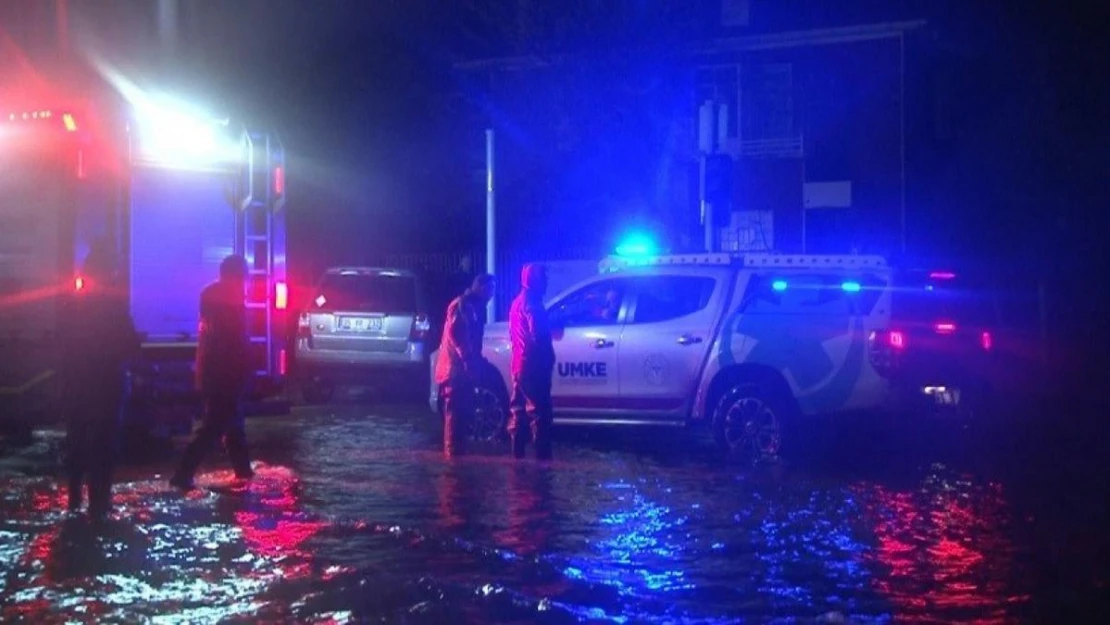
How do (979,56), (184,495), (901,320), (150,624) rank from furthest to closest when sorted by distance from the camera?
(979,56), (901,320), (184,495), (150,624)

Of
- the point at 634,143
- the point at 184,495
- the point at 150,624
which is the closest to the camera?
the point at 150,624

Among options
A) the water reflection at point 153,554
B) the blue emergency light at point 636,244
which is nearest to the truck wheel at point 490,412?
the blue emergency light at point 636,244

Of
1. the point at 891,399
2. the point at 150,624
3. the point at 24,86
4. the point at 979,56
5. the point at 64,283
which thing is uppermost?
the point at 979,56

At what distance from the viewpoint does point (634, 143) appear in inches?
1048

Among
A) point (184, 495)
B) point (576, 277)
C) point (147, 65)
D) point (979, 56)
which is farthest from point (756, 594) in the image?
point (979, 56)

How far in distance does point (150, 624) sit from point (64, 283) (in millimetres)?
5472

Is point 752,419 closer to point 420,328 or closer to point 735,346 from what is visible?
point 735,346

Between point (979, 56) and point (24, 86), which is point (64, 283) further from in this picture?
point (979, 56)

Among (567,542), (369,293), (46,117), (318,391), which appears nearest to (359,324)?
(369,293)

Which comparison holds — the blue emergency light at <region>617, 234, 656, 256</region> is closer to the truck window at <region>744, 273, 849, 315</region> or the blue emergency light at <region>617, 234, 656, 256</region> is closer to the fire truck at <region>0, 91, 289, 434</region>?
the truck window at <region>744, 273, 849, 315</region>

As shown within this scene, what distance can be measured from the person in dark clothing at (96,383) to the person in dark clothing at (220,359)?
0.94 meters

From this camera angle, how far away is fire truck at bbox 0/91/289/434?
12.4 metres

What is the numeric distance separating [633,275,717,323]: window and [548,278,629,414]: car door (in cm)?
18

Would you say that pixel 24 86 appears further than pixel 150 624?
Yes
